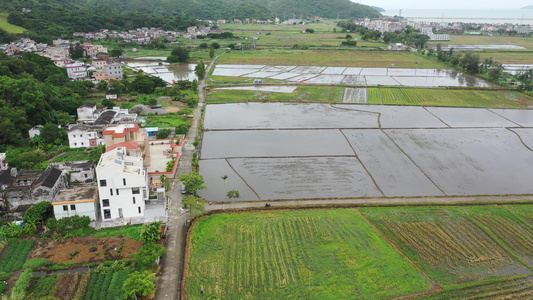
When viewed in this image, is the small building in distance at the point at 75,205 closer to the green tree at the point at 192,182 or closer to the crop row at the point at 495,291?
the green tree at the point at 192,182

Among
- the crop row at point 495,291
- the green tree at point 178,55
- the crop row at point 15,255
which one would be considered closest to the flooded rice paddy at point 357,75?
the green tree at point 178,55

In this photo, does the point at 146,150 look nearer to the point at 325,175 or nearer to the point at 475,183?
the point at 325,175

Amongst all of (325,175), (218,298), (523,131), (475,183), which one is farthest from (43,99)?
(523,131)

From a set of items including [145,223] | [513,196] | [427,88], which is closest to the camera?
[145,223]

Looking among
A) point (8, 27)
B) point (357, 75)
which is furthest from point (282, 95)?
point (8, 27)

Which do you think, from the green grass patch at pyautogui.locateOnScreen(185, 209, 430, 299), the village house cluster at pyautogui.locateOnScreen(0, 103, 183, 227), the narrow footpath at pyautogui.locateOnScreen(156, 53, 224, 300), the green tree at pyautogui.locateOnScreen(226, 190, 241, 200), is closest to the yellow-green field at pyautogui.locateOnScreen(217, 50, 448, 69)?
the narrow footpath at pyautogui.locateOnScreen(156, 53, 224, 300)

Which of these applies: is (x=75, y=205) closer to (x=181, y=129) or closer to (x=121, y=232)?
(x=121, y=232)
